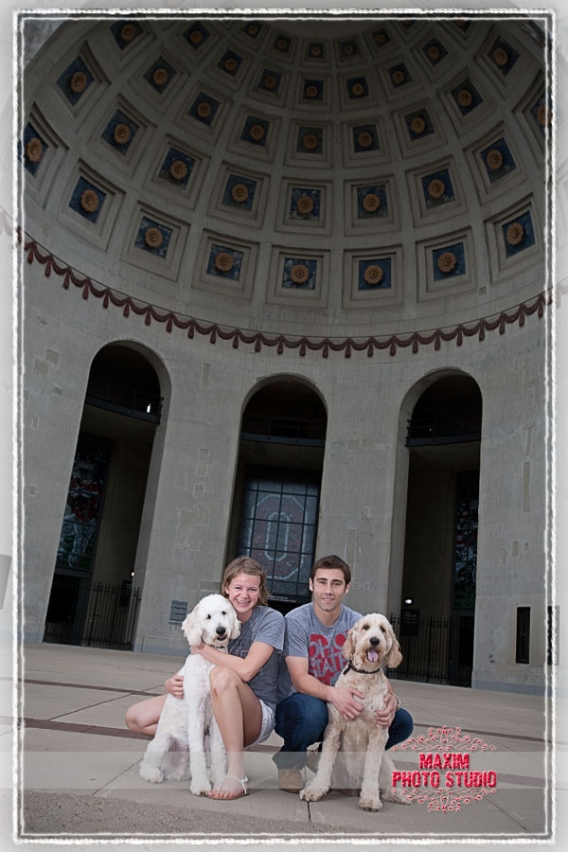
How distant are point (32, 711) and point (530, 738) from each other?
493 centimetres

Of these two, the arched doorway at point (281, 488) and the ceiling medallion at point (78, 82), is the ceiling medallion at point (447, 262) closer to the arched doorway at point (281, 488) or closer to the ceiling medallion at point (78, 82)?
the arched doorway at point (281, 488)

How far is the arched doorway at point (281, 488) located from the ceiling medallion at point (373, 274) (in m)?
4.46

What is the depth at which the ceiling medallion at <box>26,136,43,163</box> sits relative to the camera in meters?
19.6

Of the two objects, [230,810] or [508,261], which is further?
[508,261]

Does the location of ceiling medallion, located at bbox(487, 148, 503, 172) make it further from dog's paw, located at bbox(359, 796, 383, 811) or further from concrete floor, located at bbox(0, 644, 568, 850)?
dog's paw, located at bbox(359, 796, 383, 811)

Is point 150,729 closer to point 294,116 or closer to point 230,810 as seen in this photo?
point 230,810

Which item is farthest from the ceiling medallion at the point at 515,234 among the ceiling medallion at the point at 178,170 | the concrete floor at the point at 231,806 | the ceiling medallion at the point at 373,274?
the concrete floor at the point at 231,806

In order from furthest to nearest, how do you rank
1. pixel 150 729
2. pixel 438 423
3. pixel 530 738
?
pixel 438 423 → pixel 530 738 → pixel 150 729

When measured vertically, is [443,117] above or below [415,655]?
above

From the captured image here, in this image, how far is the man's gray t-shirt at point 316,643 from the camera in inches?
139

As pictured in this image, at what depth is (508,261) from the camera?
21906 mm

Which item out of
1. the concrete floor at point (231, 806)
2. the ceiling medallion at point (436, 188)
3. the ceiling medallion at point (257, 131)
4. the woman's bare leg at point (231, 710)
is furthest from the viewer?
the ceiling medallion at point (257, 131)

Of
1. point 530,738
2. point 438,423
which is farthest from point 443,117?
point 530,738

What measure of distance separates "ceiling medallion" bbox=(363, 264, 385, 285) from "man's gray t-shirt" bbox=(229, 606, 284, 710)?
2209 cm
